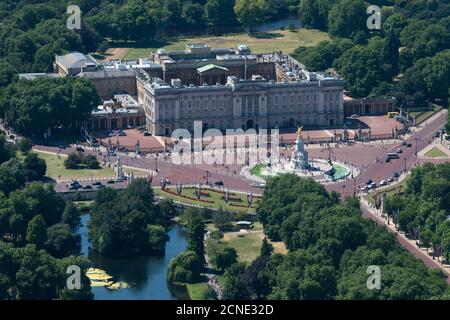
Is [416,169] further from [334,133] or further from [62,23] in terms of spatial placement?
[62,23]

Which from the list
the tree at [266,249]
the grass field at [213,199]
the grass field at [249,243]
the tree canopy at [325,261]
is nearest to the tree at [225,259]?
the grass field at [249,243]

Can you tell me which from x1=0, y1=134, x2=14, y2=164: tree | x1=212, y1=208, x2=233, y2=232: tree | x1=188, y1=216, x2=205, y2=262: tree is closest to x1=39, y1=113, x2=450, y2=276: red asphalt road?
x1=0, y1=134, x2=14, y2=164: tree

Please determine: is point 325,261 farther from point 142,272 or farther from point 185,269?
point 142,272

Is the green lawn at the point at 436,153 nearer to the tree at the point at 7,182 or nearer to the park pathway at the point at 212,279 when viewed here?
the park pathway at the point at 212,279

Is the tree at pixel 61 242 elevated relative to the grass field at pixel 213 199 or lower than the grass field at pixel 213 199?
elevated

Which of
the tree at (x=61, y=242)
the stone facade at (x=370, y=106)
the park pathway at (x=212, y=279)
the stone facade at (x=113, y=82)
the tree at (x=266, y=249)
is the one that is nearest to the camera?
the park pathway at (x=212, y=279)
